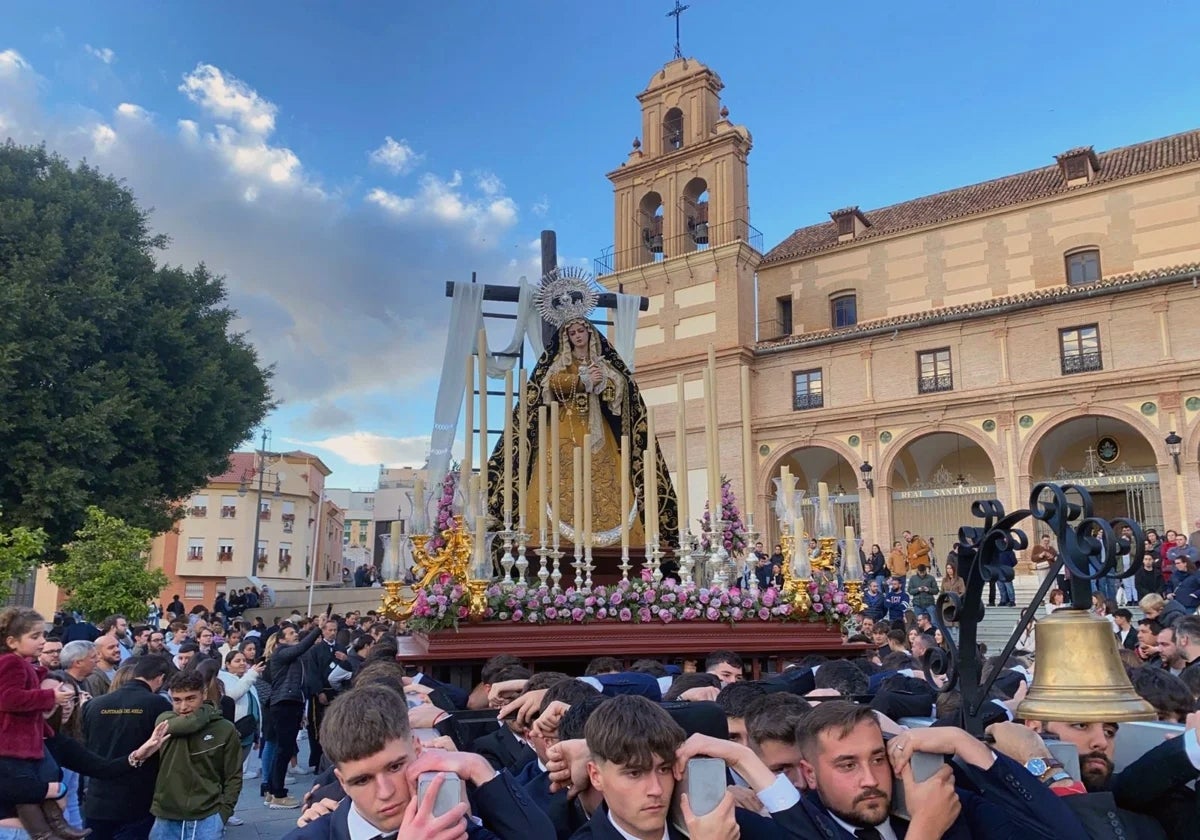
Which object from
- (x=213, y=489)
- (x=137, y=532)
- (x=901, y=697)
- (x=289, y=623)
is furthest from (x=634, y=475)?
(x=213, y=489)

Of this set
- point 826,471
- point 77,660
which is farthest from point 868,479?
point 77,660

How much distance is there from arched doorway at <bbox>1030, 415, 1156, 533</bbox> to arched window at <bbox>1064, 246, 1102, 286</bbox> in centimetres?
424

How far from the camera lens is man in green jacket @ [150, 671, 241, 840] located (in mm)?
5395

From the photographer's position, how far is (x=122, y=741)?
5648mm

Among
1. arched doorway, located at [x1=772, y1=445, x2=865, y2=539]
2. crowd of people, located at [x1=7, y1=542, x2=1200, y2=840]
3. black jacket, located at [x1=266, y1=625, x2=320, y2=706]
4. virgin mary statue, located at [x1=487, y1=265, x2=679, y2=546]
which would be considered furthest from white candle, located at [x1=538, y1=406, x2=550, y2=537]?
arched doorway, located at [x1=772, y1=445, x2=865, y2=539]

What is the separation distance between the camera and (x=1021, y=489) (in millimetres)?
26266

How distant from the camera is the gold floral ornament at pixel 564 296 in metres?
10.2

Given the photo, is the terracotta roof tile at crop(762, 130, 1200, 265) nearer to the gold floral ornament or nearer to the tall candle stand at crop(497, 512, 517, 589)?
the gold floral ornament

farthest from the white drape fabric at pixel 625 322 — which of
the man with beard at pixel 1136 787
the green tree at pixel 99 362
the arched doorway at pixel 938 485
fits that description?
the arched doorway at pixel 938 485

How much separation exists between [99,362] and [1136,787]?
920 inches

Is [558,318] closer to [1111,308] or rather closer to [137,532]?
[137,532]

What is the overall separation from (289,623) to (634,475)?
4.90 m

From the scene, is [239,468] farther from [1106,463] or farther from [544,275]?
[544,275]

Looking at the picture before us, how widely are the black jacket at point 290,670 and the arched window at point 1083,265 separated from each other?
25.6m
